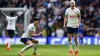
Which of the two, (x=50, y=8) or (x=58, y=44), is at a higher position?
(x=50, y=8)

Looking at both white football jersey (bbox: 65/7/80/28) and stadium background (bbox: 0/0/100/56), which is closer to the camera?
white football jersey (bbox: 65/7/80/28)

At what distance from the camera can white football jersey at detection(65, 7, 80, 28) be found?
70.7 ft

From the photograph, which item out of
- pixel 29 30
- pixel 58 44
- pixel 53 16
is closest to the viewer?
pixel 29 30

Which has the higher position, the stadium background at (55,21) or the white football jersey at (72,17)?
the white football jersey at (72,17)

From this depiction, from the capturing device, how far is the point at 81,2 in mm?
39531

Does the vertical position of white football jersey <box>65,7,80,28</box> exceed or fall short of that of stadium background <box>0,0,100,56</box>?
it exceeds it

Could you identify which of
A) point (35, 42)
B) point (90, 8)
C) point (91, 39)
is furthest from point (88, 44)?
point (35, 42)

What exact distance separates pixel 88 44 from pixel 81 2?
5.73 m

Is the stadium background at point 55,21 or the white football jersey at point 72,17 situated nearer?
the white football jersey at point 72,17

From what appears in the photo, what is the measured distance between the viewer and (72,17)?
2162 cm

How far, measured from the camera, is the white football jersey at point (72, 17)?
21547 millimetres

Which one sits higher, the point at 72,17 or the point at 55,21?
the point at 72,17

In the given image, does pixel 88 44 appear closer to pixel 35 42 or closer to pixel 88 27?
pixel 88 27

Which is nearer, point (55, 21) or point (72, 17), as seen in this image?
point (72, 17)
